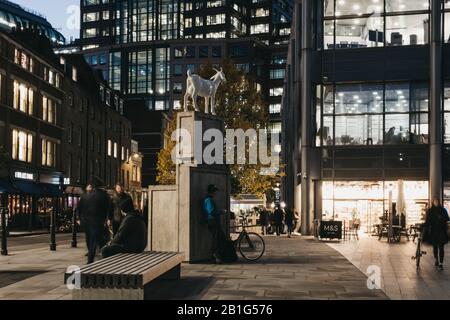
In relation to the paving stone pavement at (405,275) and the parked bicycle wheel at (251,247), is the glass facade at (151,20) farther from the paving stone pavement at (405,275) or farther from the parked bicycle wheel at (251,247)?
the parked bicycle wheel at (251,247)

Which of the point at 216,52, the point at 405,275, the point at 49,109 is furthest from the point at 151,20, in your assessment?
the point at 405,275

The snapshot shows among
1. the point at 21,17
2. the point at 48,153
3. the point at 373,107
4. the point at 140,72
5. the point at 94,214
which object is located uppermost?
the point at 21,17

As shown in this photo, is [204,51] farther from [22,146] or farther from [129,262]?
[129,262]

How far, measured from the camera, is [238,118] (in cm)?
4294

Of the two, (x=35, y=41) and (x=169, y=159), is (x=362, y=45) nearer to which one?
(x=169, y=159)

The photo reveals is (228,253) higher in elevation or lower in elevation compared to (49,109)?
lower

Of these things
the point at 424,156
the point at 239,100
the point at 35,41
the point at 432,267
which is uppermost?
the point at 35,41

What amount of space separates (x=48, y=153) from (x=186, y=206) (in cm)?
3636

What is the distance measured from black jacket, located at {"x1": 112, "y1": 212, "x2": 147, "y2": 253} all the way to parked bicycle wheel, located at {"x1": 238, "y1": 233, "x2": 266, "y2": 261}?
578cm

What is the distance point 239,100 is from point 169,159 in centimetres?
588

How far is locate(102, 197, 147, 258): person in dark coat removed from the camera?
11.5m
